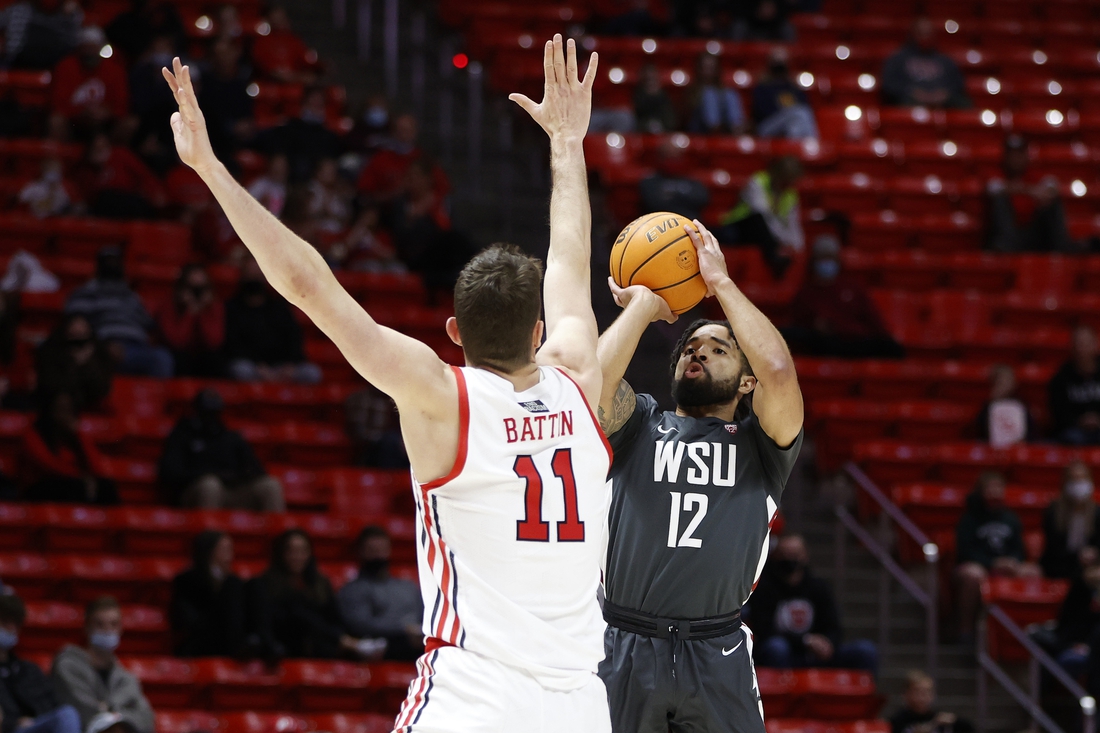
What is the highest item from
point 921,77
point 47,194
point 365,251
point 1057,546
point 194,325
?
point 921,77

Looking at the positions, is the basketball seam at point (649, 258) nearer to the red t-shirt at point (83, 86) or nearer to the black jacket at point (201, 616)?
the black jacket at point (201, 616)

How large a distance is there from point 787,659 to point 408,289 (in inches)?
195

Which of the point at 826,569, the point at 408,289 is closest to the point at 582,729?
the point at 826,569

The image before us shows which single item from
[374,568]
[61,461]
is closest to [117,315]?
[61,461]

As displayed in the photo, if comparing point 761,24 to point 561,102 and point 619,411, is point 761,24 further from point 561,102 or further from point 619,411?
point 561,102

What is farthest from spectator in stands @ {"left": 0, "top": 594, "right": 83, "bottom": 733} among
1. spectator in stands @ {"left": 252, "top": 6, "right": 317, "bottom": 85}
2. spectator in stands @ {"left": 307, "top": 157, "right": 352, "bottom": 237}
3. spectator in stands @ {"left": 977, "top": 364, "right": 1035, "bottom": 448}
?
spectator in stands @ {"left": 977, "top": 364, "right": 1035, "bottom": 448}

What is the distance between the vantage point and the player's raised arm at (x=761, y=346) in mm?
5422

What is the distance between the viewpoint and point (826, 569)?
12.3 m

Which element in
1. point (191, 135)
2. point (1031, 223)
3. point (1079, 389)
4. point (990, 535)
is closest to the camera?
point (191, 135)

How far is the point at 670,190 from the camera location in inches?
562

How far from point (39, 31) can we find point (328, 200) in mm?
3538

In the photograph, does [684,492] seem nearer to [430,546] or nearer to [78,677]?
[430,546]

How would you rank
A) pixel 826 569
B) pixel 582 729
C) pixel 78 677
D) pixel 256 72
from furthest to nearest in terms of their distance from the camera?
pixel 256 72 → pixel 826 569 → pixel 78 677 → pixel 582 729

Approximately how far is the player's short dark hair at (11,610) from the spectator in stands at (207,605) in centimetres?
114
